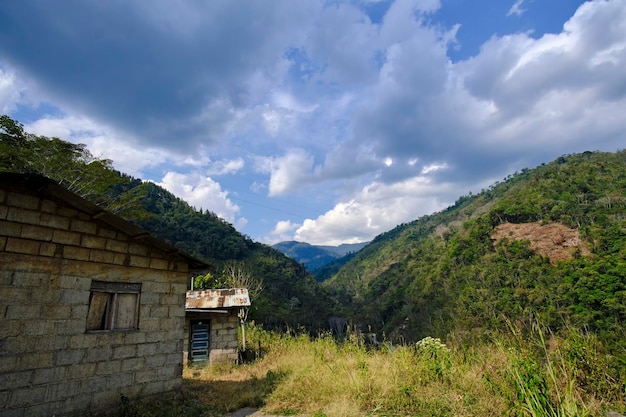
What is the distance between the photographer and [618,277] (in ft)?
102

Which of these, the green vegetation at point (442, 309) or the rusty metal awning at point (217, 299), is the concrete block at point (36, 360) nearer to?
the green vegetation at point (442, 309)

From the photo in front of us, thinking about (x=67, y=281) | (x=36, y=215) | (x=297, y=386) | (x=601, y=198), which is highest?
(x=601, y=198)

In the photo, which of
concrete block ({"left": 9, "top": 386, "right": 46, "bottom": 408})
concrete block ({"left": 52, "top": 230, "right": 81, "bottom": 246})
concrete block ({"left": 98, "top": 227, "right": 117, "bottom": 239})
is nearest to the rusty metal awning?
concrete block ({"left": 98, "top": 227, "right": 117, "bottom": 239})

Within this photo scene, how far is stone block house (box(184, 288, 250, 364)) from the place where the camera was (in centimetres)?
1252

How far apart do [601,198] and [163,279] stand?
60.6 meters

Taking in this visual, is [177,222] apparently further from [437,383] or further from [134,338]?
[437,383]

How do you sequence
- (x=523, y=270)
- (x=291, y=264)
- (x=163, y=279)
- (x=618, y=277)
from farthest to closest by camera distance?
1. (x=291, y=264)
2. (x=523, y=270)
3. (x=618, y=277)
4. (x=163, y=279)

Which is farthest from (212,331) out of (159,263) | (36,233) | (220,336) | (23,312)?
(36,233)

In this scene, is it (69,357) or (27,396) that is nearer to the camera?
(27,396)

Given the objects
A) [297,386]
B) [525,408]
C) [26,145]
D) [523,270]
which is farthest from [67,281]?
[523,270]

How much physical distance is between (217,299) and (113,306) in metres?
7.65

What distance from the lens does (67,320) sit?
555 centimetres

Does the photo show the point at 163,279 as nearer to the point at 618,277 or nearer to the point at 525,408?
the point at 525,408

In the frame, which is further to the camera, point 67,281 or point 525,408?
point 67,281
